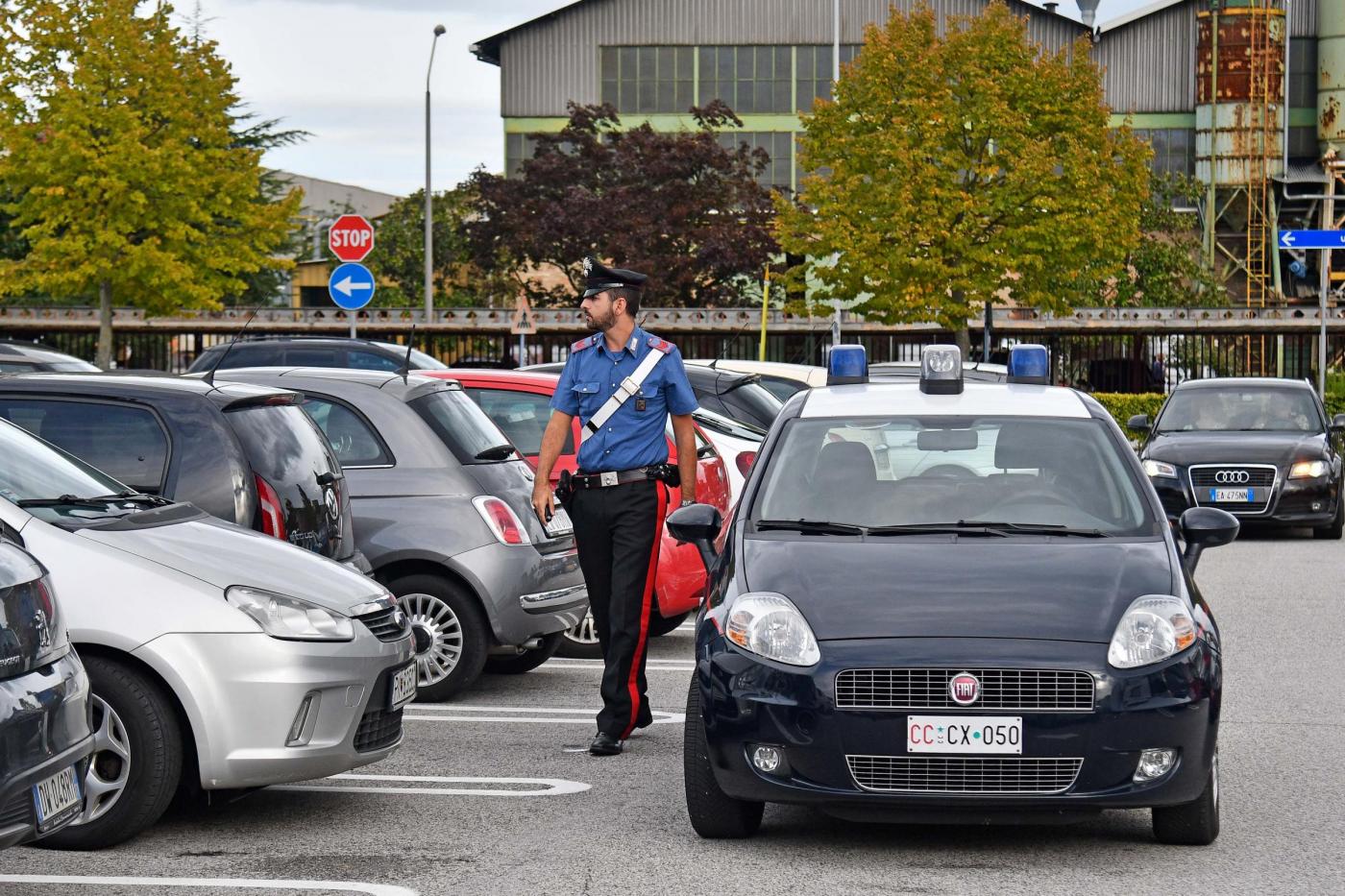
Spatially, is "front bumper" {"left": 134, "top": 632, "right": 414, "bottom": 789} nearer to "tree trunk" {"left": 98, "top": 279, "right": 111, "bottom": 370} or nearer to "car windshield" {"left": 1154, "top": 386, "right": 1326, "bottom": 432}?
"car windshield" {"left": 1154, "top": 386, "right": 1326, "bottom": 432}

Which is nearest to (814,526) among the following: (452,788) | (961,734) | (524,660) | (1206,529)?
(961,734)

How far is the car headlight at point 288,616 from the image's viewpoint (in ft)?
20.9

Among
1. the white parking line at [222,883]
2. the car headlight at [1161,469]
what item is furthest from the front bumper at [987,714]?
the car headlight at [1161,469]

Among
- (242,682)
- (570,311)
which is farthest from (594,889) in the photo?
(570,311)

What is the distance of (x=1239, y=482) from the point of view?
750 inches

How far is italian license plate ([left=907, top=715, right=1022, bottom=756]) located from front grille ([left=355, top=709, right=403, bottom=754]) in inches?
73.3

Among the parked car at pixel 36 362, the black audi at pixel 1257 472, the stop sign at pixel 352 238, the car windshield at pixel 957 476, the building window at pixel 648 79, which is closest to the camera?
the car windshield at pixel 957 476

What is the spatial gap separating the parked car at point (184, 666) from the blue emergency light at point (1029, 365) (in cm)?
330

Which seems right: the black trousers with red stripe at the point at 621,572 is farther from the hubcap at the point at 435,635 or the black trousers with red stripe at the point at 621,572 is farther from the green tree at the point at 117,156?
the green tree at the point at 117,156

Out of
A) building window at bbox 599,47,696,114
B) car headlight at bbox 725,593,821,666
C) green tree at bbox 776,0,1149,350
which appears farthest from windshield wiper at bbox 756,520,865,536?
building window at bbox 599,47,696,114

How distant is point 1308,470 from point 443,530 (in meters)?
12.1

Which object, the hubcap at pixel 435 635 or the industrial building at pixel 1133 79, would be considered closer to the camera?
the hubcap at pixel 435 635

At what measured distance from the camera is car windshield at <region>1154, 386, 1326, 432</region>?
20.3 metres

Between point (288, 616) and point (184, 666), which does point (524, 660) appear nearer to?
point (288, 616)
